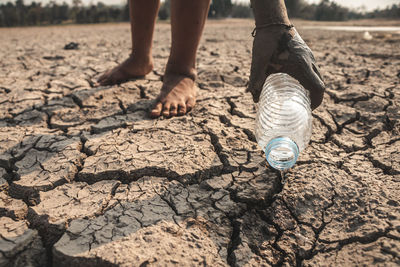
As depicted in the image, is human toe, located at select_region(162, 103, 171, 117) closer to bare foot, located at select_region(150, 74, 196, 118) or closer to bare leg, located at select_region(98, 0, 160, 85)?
bare foot, located at select_region(150, 74, 196, 118)

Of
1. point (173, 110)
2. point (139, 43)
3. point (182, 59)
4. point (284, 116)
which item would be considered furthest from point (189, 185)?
point (139, 43)

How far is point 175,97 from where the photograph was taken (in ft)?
5.80

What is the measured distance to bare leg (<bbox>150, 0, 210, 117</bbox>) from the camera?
5.41 feet

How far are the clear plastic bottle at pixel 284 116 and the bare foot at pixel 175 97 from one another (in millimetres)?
564

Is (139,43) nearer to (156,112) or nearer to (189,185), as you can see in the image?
(156,112)

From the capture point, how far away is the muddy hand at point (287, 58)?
1.10 m

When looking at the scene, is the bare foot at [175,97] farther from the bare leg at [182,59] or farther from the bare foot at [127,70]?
the bare foot at [127,70]

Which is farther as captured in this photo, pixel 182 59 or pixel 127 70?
pixel 127 70

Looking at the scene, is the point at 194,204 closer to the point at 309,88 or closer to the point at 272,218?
the point at 272,218

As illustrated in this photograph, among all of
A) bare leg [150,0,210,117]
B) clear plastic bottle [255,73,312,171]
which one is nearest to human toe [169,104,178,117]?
bare leg [150,0,210,117]

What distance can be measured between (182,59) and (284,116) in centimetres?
87

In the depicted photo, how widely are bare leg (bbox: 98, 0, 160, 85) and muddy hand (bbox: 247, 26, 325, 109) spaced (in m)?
1.00

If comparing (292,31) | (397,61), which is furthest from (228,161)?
(397,61)

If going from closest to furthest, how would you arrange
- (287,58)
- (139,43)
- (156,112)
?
(287,58), (156,112), (139,43)
